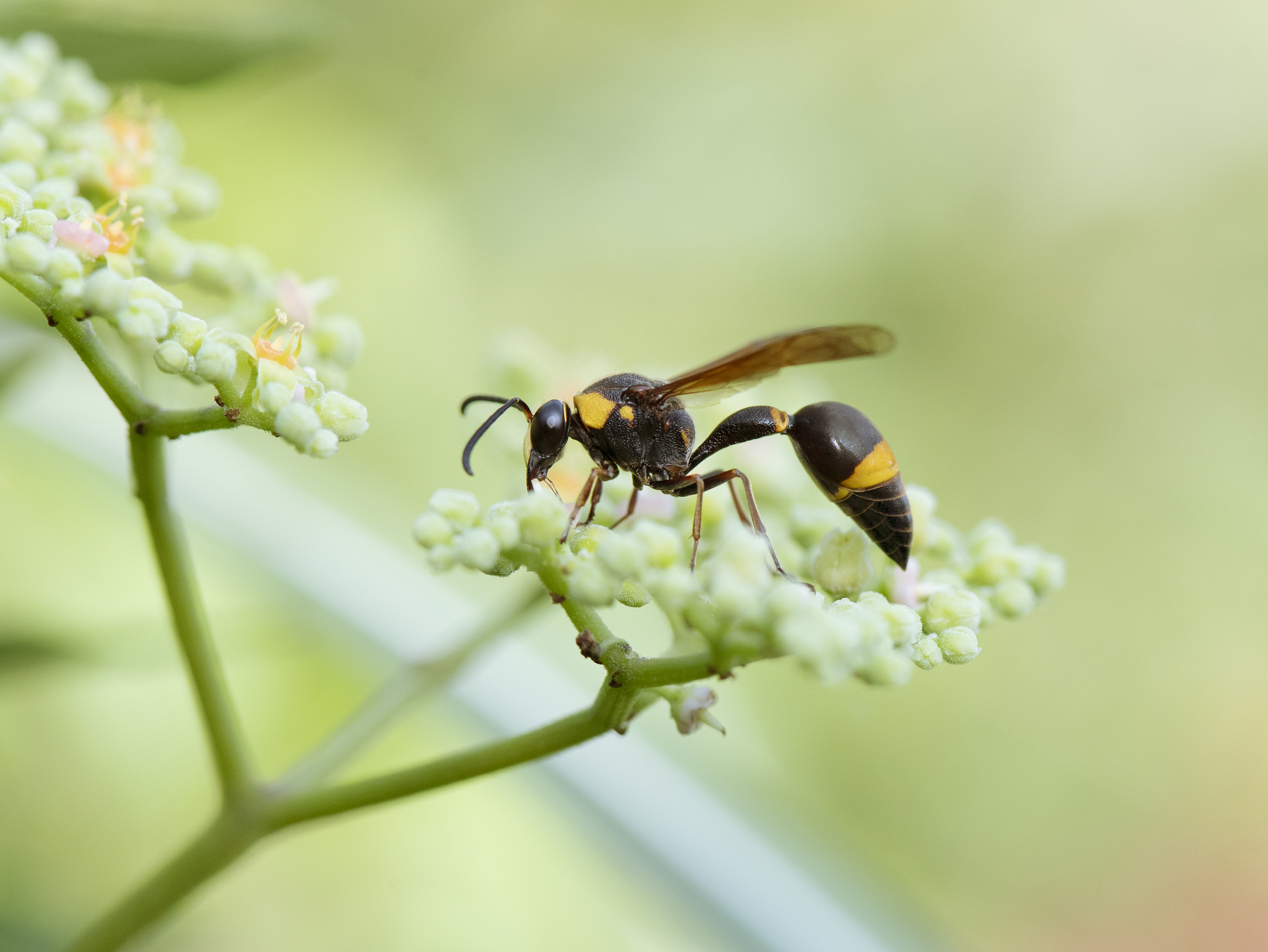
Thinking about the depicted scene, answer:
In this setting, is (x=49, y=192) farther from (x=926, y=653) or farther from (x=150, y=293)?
(x=926, y=653)

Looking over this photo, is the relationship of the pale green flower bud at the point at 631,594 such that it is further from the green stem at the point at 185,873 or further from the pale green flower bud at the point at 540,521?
the green stem at the point at 185,873

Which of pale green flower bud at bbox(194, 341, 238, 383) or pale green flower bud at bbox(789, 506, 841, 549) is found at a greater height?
pale green flower bud at bbox(789, 506, 841, 549)

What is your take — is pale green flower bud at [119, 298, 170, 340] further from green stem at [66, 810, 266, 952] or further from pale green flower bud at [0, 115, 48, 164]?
green stem at [66, 810, 266, 952]

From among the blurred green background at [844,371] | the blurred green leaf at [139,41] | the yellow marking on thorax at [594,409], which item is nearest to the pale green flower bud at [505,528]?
the yellow marking on thorax at [594,409]

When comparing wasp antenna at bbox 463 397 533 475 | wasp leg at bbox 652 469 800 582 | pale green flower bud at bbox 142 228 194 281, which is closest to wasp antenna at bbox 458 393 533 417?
wasp antenna at bbox 463 397 533 475

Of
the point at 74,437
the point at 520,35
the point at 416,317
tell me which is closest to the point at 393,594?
the point at 74,437

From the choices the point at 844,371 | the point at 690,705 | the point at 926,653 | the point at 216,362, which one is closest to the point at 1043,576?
the point at 926,653

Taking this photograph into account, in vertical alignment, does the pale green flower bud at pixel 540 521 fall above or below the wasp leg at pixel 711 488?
below
